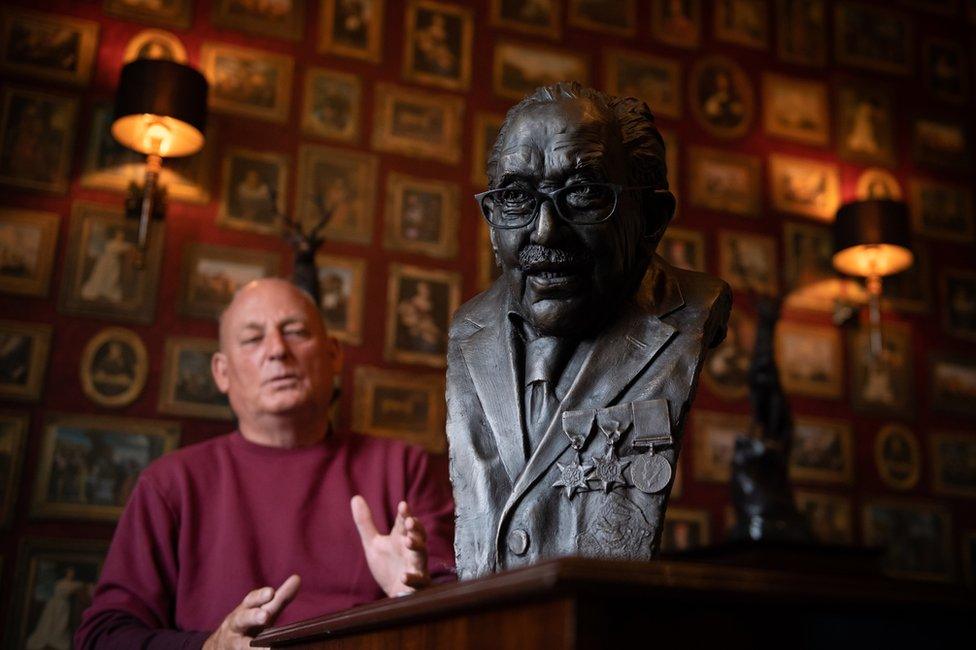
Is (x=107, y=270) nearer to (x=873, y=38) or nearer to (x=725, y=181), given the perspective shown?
(x=725, y=181)

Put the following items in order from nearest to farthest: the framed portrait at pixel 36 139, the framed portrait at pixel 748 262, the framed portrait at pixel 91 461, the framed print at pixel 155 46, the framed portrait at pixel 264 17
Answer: the framed portrait at pixel 91 461
the framed portrait at pixel 36 139
the framed print at pixel 155 46
the framed portrait at pixel 264 17
the framed portrait at pixel 748 262

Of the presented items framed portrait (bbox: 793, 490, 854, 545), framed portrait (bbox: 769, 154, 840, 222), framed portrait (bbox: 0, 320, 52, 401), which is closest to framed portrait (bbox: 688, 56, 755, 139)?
framed portrait (bbox: 769, 154, 840, 222)

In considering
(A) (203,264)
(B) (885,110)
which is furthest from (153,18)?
(B) (885,110)

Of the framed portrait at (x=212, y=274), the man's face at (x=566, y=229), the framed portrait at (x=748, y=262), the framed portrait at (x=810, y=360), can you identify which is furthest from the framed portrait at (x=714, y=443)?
the man's face at (x=566, y=229)

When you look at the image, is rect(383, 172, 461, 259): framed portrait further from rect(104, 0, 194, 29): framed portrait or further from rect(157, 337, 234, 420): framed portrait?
rect(104, 0, 194, 29): framed portrait

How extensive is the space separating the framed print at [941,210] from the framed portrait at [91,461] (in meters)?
4.50

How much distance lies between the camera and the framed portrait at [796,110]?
621 centimetres

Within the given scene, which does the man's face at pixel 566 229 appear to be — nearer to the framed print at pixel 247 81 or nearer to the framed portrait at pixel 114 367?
the framed portrait at pixel 114 367

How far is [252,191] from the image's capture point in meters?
4.97

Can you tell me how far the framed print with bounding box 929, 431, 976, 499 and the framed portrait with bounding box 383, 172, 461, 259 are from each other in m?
3.02

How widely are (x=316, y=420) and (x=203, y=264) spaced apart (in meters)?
1.36

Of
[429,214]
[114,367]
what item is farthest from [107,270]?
[429,214]

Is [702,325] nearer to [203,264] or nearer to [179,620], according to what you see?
[179,620]

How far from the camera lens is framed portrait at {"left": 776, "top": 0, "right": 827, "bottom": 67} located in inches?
250
